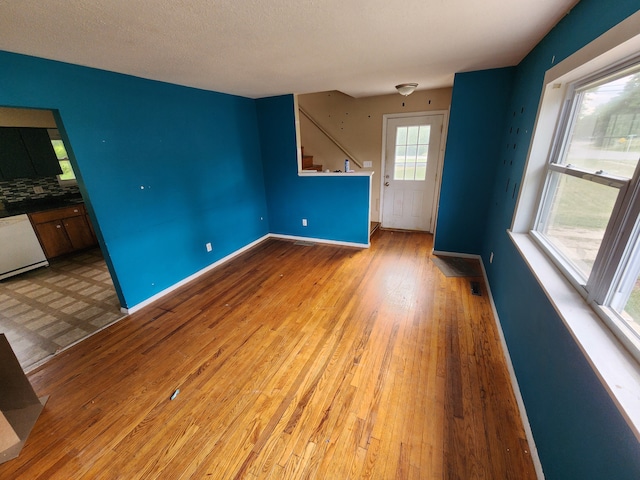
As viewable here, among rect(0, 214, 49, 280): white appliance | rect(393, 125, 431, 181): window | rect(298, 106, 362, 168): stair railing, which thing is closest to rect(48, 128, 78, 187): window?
rect(0, 214, 49, 280): white appliance

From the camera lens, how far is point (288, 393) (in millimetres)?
1737

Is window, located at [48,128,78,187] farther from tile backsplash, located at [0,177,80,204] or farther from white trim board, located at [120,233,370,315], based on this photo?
white trim board, located at [120,233,370,315]

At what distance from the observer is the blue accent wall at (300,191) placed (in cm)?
391

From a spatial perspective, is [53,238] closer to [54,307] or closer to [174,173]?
[54,307]

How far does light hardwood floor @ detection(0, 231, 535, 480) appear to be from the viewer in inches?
53.4

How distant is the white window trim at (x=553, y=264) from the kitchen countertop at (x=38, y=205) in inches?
225

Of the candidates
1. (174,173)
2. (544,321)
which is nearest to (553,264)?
(544,321)

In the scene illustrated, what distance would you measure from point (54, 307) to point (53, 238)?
1718 millimetres

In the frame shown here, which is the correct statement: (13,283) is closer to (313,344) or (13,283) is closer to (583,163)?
(313,344)

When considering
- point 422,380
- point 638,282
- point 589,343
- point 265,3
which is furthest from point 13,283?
point 638,282

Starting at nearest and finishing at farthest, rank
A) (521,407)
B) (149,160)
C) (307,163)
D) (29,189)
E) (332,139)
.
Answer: (521,407) → (149,160) → (29,189) → (307,163) → (332,139)

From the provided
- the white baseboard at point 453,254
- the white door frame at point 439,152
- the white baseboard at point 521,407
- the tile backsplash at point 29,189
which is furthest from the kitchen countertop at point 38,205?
the white baseboard at point 521,407

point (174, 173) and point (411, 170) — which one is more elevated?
point (174, 173)

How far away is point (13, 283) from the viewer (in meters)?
3.30
